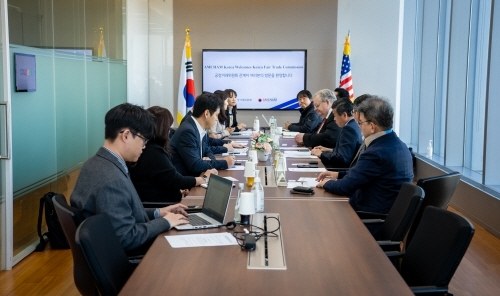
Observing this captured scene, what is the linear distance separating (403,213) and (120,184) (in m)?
1.57

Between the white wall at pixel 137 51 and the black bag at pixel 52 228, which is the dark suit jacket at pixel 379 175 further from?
the white wall at pixel 137 51

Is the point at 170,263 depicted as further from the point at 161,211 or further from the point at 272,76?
the point at 272,76

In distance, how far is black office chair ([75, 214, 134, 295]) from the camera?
235cm

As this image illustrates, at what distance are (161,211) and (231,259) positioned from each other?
3.37 feet

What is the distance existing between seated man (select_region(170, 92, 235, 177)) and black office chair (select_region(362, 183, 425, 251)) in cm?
174

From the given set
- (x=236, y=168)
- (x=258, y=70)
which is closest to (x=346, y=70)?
(x=258, y=70)

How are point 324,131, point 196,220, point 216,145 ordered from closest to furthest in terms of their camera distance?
1. point 196,220
2. point 324,131
3. point 216,145

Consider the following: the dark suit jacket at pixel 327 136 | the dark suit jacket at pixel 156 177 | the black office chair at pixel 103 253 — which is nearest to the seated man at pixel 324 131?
the dark suit jacket at pixel 327 136

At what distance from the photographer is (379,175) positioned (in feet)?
13.5

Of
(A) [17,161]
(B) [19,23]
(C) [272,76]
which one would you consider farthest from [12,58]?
(C) [272,76]

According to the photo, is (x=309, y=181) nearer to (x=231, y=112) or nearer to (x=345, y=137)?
(x=345, y=137)

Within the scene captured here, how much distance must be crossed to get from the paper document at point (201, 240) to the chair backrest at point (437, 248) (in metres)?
0.83

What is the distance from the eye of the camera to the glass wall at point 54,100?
5047 mm

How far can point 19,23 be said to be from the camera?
500cm
